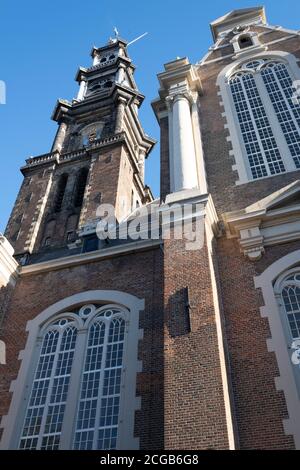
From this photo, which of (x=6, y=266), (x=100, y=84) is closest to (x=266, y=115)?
(x=6, y=266)

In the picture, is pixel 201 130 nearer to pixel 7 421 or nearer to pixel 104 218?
pixel 104 218

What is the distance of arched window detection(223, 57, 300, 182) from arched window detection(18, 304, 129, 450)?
21.6ft

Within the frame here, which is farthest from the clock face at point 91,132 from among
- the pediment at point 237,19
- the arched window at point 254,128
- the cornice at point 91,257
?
the cornice at point 91,257

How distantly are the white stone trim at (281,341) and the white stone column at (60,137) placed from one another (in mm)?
23544

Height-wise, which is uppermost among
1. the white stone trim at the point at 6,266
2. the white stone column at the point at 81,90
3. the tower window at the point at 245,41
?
the white stone column at the point at 81,90

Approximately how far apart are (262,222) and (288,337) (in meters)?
3.52

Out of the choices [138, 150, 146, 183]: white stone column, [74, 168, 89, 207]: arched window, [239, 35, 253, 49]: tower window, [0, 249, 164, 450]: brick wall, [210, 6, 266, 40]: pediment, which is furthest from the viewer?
[138, 150, 146, 183]: white stone column

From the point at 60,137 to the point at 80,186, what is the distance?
738 cm

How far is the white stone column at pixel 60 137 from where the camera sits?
3328 cm

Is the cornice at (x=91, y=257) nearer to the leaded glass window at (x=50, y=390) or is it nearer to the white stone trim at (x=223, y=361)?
the leaded glass window at (x=50, y=390)

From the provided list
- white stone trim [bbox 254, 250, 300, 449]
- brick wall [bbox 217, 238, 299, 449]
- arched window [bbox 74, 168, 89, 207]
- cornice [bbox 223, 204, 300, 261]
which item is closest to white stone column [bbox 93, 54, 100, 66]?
arched window [bbox 74, 168, 89, 207]

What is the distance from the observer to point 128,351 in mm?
11688

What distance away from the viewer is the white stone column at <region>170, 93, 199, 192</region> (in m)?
14.4

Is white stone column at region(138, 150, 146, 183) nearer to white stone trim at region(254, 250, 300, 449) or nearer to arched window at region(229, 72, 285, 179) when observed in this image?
arched window at region(229, 72, 285, 179)
